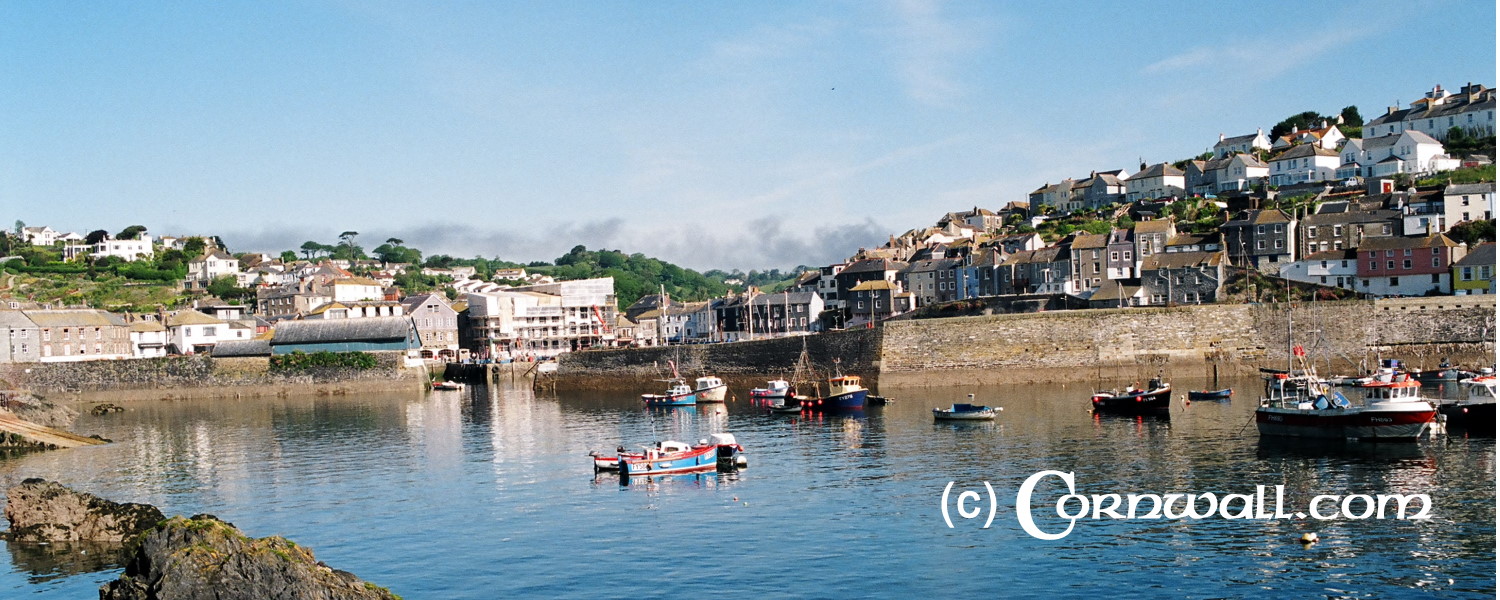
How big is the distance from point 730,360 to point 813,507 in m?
40.5

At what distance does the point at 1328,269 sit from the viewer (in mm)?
71562

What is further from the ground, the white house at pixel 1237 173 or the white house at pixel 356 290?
the white house at pixel 1237 173

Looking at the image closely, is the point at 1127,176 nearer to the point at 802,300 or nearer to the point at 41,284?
the point at 802,300

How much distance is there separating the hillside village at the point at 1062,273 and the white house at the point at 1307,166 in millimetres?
128

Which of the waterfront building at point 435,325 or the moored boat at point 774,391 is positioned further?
the waterfront building at point 435,325

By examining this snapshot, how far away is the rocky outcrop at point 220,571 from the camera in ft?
62.1

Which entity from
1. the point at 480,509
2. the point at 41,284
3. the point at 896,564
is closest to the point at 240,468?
the point at 480,509

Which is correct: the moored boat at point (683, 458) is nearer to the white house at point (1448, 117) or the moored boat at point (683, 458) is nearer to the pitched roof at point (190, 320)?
the pitched roof at point (190, 320)

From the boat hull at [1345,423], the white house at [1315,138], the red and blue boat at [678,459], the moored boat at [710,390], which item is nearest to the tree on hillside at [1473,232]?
the white house at [1315,138]

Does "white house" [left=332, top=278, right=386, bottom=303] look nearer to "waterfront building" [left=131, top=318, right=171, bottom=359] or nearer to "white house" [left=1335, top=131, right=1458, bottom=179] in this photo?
"waterfront building" [left=131, top=318, right=171, bottom=359]

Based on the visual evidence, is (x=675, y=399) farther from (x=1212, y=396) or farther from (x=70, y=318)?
(x=70, y=318)

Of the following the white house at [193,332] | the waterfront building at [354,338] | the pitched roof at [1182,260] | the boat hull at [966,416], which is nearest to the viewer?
the boat hull at [966,416]

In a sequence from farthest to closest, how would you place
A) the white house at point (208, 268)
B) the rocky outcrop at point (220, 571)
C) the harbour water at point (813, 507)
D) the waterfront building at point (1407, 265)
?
the white house at point (208, 268)
the waterfront building at point (1407, 265)
the harbour water at point (813, 507)
the rocky outcrop at point (220, 571)

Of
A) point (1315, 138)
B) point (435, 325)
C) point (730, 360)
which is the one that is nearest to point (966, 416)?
point (730, 360)
